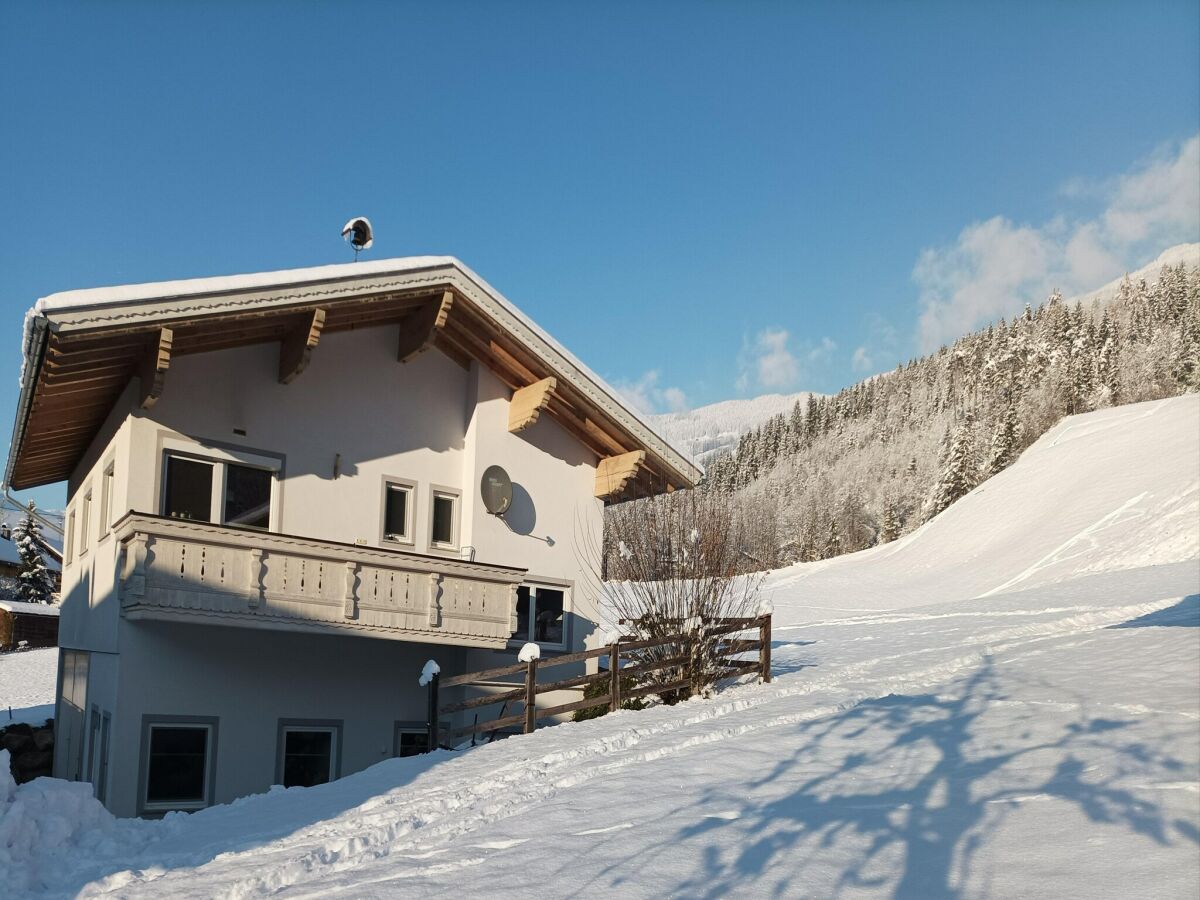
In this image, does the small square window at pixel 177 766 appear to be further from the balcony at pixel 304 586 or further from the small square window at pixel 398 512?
the small square window at pixel 398 512

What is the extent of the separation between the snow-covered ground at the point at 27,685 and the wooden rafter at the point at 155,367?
1588 centimetres

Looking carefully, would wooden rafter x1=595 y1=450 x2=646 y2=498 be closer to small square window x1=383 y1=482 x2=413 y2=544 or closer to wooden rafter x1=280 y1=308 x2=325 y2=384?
small square window x1=383 y1=482 x2=413 y2=544

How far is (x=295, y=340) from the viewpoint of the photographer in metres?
15.0

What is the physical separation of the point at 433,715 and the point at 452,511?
402cm

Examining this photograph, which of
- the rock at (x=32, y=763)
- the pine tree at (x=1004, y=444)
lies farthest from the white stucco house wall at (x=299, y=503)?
Answer: the pine tree at (x=1004, y=444)

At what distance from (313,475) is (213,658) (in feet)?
10.2

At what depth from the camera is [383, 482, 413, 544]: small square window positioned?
16688 millimetres

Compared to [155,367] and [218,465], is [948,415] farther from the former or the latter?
[155,367]

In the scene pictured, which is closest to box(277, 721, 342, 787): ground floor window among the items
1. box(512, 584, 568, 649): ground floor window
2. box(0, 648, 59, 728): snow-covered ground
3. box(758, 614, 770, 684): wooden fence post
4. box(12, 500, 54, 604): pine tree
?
box(512, 584, 568, 649): ground floor window

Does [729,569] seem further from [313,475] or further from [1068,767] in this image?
[1068,767]

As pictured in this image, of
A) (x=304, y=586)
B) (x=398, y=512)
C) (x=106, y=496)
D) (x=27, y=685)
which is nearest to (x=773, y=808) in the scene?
(x=304, y=586)

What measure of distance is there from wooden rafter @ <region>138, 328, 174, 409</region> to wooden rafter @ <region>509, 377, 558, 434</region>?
20.4ft

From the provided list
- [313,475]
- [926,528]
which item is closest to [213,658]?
[313,475]

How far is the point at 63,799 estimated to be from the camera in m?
9.42
